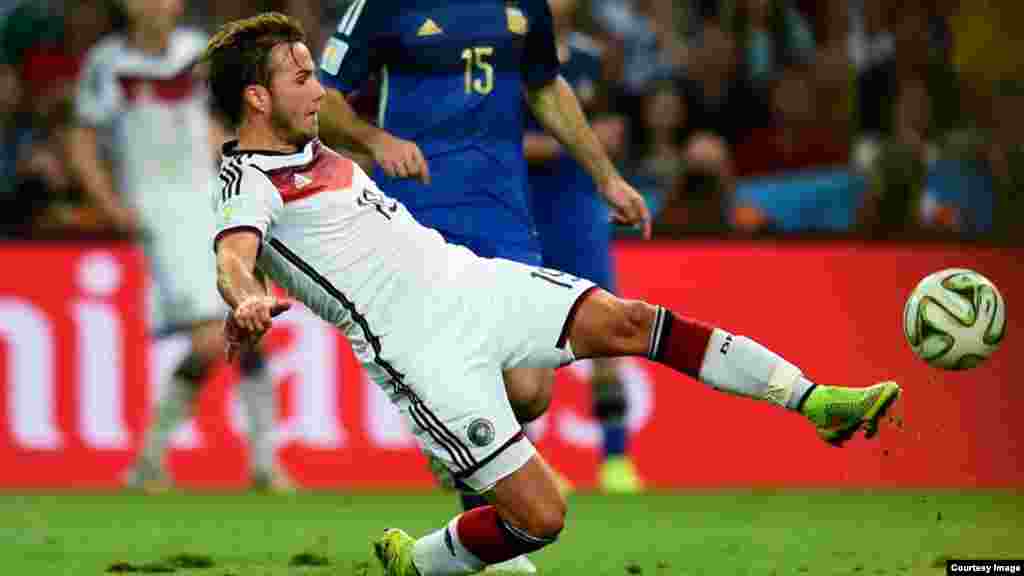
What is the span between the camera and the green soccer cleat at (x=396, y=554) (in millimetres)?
6125

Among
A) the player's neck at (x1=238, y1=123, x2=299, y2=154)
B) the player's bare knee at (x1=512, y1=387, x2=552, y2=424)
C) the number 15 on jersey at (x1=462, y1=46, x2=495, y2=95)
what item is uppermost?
the number 15 on jersey at (x1=462, y1=46, x2=495, y2=95)

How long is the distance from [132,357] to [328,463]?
50.1 inches

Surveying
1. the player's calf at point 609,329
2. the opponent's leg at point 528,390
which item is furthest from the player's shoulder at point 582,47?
the player's calf at point 609,329

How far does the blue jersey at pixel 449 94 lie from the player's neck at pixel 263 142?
1288 millimetres

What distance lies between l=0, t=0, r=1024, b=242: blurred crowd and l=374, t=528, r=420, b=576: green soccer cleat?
5.92m

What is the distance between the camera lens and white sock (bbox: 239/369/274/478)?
1091 cm

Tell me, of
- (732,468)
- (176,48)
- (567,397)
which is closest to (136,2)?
(176,48)

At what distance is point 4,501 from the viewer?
10.3m

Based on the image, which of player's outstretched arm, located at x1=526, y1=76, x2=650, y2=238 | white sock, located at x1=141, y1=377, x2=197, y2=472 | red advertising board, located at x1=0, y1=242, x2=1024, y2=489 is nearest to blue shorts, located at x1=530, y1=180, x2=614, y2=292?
red advertising board, located at x1=0, y1=242, x2=1024, y2=489

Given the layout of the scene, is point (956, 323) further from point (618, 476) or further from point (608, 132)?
point (608, 132)

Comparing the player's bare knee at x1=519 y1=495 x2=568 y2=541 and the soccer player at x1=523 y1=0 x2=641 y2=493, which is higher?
the soccer player at x1=523 y1=0 x2=641 y2=493

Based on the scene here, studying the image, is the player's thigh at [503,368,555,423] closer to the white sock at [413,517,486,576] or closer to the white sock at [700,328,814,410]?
the white sock at [413,517,486,576]

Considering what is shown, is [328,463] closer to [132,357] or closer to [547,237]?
[132,357]

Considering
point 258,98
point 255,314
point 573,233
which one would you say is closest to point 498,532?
point 255,314
